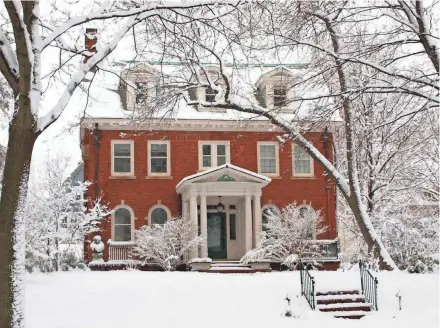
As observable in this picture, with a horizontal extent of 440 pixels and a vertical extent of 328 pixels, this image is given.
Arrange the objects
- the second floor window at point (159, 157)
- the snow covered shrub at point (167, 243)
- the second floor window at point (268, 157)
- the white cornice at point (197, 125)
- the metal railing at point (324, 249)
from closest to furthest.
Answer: the snow covered shrub at point (167, 243) → the metal railing at point (324, 249) → the white cornice at point (197, 125) → the second floor window at point (159, 157) → the second floor window at point (268, 157)

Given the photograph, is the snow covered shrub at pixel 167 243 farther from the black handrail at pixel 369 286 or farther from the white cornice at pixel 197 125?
the black handrail at pixel 369 286

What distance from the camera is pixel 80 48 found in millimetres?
11344

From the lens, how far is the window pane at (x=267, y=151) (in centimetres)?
3034

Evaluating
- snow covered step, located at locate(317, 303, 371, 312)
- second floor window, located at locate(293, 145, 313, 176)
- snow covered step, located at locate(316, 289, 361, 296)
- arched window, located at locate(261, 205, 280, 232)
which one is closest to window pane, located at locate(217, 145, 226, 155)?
arched window, located at locate(261, 205, 280, 232)

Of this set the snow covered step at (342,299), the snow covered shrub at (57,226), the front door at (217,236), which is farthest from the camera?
the front door at (217,236)

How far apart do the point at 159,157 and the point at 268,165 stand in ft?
16.6

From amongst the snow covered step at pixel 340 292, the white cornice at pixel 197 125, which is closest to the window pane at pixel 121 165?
the white cornice at pixel 197 125

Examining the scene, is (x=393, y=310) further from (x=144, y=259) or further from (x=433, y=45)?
(x=144, y=259)

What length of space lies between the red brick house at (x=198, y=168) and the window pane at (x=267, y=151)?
0.08ft

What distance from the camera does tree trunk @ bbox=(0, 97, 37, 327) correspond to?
9305mm

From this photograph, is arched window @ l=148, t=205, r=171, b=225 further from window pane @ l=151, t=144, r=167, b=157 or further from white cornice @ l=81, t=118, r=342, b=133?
white cornice @ l=81, t=118, r=342, b=133

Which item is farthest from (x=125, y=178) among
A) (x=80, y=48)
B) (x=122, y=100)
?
(x=80, y=48)

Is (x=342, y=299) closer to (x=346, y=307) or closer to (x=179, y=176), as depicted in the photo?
(x=346, y=307)

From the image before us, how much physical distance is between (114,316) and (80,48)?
5.18 m
